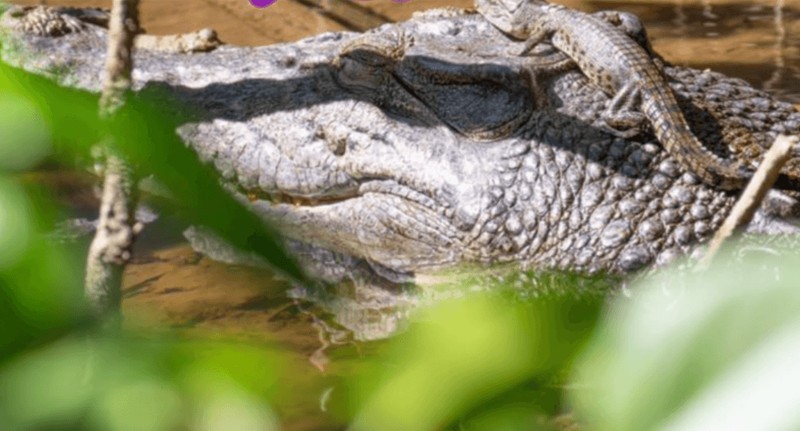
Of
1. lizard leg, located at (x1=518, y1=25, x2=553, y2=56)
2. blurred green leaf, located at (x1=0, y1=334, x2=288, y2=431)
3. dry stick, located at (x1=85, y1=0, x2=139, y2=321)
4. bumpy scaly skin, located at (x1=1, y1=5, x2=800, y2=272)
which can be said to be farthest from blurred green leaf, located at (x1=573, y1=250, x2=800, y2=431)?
lizard leg, located at (x1=518, y1=25, x2=553, y2=56)

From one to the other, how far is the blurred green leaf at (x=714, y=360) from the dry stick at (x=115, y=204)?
292 mm

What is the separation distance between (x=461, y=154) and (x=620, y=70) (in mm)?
635

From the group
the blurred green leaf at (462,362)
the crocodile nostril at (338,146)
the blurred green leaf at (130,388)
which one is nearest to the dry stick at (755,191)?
the blurred green leaf at (462,362)

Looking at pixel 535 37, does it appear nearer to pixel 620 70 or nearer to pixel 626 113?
pixel 620 70

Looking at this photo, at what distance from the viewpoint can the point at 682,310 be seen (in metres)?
0.56

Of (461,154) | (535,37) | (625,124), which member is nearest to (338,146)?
(461,154)

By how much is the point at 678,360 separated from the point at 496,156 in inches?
127

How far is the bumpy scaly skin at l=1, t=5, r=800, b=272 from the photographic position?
3.70 m

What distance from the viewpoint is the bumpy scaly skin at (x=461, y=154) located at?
370 centimetres

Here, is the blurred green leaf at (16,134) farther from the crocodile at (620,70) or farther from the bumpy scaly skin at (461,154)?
the crocodile at (620,70)

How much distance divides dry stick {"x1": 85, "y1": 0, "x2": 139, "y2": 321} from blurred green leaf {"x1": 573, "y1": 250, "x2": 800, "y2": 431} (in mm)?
292

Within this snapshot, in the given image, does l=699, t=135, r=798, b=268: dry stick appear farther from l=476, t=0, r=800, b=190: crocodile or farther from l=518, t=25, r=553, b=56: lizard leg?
l=518, t=25, r=553, b=56: lizard leg

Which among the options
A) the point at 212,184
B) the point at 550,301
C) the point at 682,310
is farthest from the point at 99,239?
the point at 682,310

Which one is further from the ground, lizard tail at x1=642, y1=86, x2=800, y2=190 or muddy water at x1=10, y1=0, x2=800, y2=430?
lizard tail at x1=642, y1=86, x2=800, y2=190
